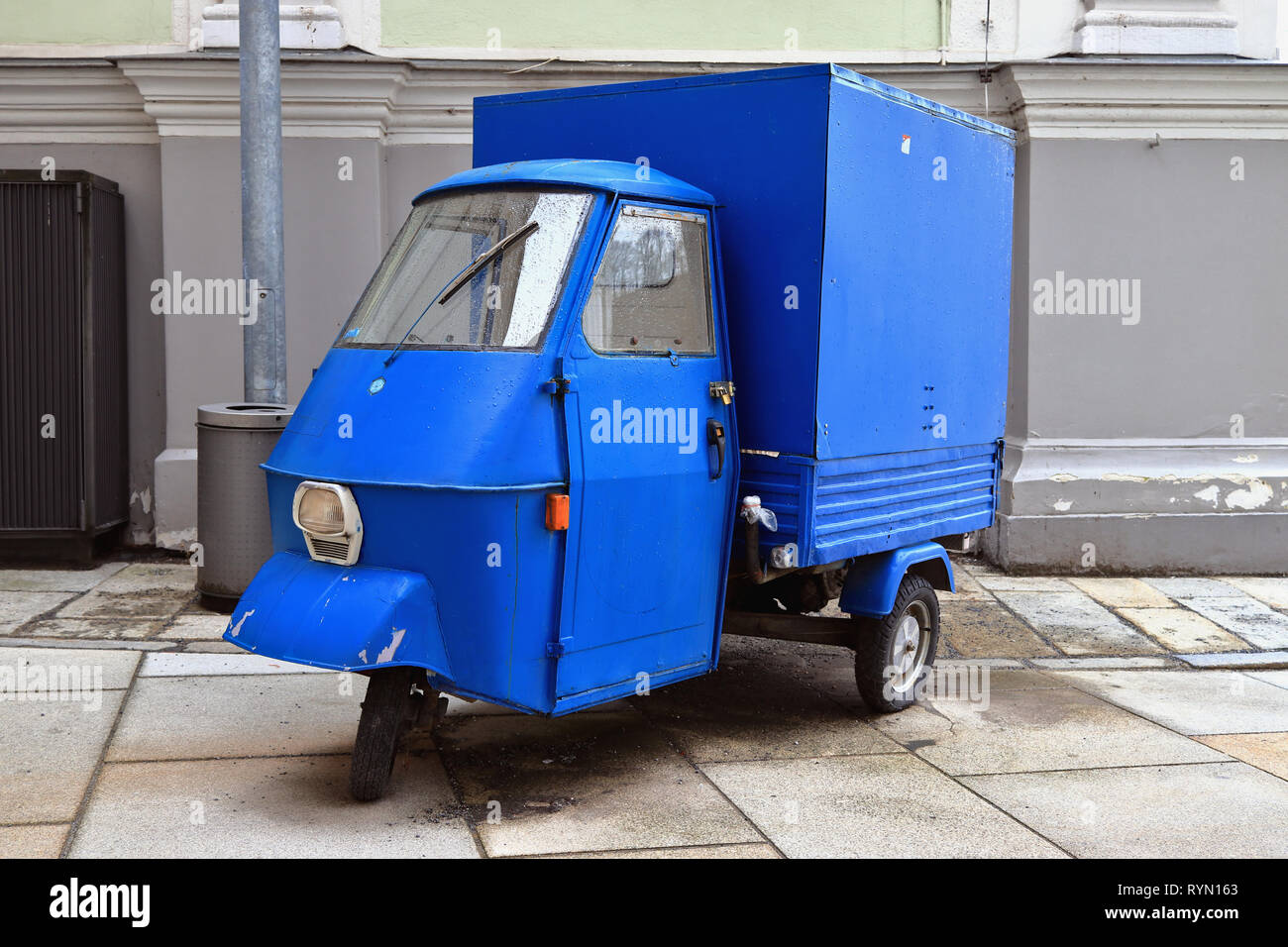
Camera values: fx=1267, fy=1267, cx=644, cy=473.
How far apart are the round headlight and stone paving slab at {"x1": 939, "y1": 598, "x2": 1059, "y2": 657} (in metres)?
4.11

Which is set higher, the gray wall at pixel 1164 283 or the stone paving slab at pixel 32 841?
the gray wall at pixel 1164 283

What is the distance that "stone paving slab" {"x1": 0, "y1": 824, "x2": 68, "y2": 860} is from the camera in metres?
4.05

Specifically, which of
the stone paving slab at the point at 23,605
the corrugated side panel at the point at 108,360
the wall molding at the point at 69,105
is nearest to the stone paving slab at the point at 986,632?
the stone paving slab at the point at 23,605

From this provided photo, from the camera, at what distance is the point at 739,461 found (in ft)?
17.1

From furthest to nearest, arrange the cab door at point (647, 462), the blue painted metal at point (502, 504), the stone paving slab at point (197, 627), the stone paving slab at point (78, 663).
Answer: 1. the stone paving slab at point (197, 627)
2. the stone paving slab at point (78, 663)
3. the cab door at point (647, 462)
4. the blue painted metal at point (502, 504)

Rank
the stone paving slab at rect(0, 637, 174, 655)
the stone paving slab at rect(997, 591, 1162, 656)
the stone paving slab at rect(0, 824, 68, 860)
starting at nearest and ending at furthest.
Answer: the stone paving slab at rect(0, 824, 68, 860), the stone paving slab at rect(0, 637, 174, 655), the stone paving slab at rect(997, 591, 1162, 656)

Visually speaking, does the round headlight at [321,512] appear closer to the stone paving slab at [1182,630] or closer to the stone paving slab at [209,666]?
the stone paving slab at [209,666]

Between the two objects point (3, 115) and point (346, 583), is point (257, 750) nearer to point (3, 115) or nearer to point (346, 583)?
point (346, 583)

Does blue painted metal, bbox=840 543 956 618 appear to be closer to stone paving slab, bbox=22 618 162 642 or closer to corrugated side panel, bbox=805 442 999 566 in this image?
corrugated side panel, bbox=805 442 999 566

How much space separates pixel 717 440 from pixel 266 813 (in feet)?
7.14

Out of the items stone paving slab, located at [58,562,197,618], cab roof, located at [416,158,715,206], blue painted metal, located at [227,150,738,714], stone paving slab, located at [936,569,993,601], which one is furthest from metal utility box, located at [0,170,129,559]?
stone paving slab, located at [936,569,993,601]

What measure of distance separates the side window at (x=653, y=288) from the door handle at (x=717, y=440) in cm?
29

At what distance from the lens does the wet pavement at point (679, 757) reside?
441 cm

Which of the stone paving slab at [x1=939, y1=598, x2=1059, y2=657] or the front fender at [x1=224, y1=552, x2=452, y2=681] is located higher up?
the front fender at [x1=224, y1=552, x2=452, y2=681]
